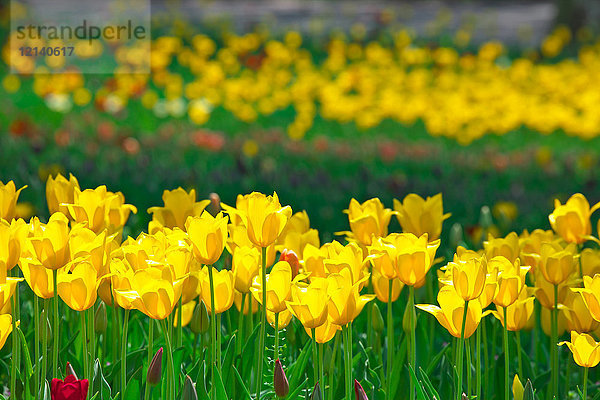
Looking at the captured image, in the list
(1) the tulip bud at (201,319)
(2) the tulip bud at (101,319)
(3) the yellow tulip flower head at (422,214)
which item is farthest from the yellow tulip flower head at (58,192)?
(3) the yellow tulip flower head at (422,214)

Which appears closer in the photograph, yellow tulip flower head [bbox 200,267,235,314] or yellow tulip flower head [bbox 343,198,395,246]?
yellow tulip flower head [bbox 200,267,235,314]

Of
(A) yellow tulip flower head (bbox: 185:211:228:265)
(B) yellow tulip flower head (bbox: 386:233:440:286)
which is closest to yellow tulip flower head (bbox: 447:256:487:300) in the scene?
(B) yellow tulip flower head (bbox: 386:233:440:286)

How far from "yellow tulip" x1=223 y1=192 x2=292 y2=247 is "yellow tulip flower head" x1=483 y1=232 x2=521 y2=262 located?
56cm

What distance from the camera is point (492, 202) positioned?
4.88 meters

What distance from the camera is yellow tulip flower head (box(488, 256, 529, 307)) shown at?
5.40ft

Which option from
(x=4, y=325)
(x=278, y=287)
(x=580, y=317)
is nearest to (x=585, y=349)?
(x=580, y=317)

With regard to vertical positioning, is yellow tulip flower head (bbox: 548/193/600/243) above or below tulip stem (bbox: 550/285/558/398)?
above

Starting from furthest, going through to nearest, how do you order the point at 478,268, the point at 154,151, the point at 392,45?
the point at 392,45
the point at 154,151
the point at 478,268

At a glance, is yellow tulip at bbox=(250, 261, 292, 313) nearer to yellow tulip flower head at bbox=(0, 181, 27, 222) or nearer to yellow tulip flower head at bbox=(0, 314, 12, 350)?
yellow tulip flower head at bbox=(0, 314, 12, 350)

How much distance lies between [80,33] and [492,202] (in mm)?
8556

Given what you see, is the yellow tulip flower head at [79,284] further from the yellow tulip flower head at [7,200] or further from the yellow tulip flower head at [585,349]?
the yellow tulip flower head at [585,349]

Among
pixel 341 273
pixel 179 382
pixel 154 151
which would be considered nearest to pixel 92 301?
pixel 179 382

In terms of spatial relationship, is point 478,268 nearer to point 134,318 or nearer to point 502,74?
point 134,318

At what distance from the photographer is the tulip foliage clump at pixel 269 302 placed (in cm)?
159
